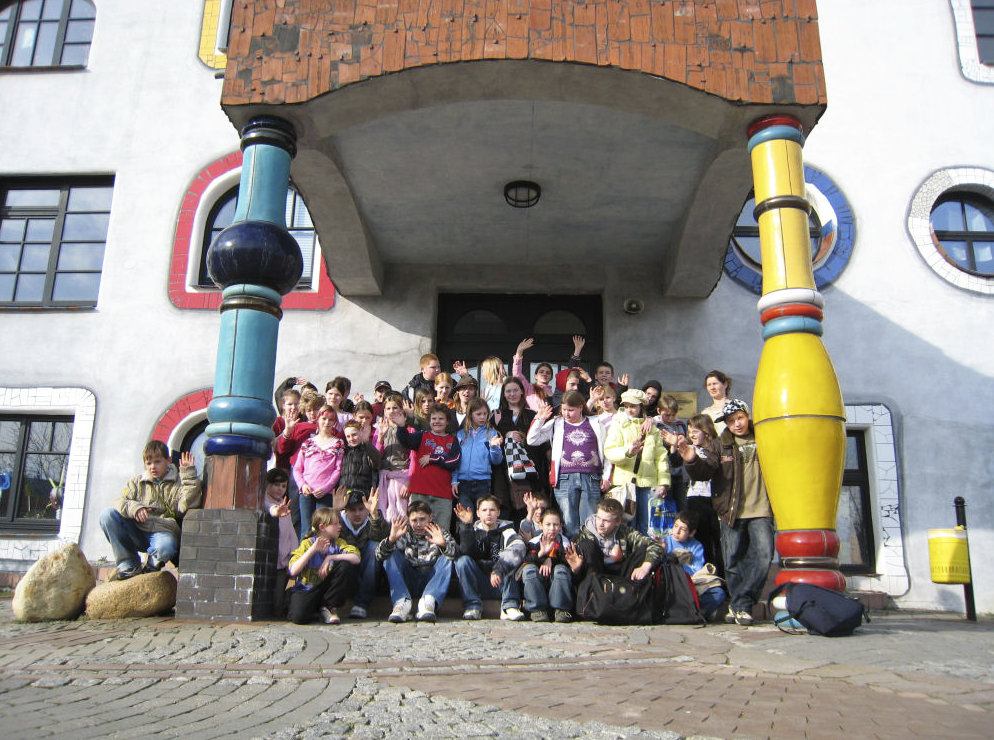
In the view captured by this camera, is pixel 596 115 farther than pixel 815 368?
Yes

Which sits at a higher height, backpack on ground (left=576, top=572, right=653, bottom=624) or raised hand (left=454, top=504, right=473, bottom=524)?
raised hand (left=454, top=504, right=473, bottom=524)

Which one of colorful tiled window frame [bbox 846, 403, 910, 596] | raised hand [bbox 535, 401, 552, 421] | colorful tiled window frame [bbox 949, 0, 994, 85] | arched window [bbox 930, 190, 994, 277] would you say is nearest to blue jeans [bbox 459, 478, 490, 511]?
raised hand [bbox 535, 401, 552, 421]

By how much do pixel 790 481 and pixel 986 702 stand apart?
2205 millimetres

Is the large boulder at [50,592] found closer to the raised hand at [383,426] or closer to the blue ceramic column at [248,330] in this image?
the blue ceramic column at [248,330]

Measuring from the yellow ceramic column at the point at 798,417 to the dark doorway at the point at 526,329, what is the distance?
4.24 metres

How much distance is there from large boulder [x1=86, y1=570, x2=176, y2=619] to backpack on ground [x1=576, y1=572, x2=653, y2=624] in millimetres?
2695

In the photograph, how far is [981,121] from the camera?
997 cm

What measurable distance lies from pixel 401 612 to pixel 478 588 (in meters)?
0.65

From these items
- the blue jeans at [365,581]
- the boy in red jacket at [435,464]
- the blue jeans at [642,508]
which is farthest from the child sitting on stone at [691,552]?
the blue jeans at [365,581]

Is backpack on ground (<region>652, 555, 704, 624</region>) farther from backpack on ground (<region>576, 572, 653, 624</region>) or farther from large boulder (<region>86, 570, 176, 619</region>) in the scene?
large boulder (<region>86, 570, 176, 619</region>)

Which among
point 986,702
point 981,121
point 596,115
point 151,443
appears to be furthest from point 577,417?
point 981,121

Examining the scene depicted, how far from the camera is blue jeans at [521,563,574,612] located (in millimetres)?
5668

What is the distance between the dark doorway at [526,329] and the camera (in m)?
9.90

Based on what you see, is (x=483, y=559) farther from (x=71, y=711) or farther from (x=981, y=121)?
(x=981, y=121)
